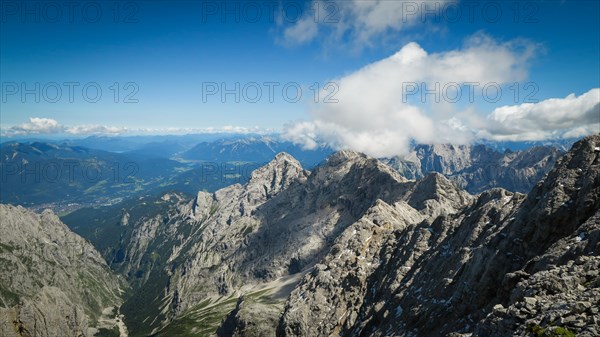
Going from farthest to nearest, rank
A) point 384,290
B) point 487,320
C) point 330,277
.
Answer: point 330,277, point 384,290, point 487,320

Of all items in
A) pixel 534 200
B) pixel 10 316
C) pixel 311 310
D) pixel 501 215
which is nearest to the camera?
pixel 534 200

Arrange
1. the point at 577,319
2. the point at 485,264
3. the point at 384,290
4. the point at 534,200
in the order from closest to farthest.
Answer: the point at 577,319 < the point at 485,264 < the point at 534,200 < the point at 384,290

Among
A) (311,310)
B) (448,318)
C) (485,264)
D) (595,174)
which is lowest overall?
(311,310)

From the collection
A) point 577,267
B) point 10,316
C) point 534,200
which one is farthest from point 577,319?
point 10,316

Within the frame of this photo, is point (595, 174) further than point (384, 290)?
No

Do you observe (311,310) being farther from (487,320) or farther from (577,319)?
(577,319)

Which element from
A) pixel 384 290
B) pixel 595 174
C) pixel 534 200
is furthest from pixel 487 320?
pixel 384 290

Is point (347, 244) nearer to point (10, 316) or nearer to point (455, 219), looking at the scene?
point (455, 219)

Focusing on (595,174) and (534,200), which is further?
(534,200)

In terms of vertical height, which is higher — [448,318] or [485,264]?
[485,264]
